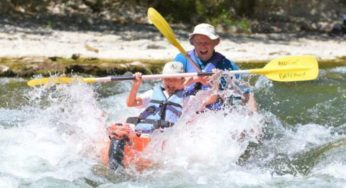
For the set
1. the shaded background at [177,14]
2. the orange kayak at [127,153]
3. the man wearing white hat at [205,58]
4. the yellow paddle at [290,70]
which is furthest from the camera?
the shaded background at [177,14]

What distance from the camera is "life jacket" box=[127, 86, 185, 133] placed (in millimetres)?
5738

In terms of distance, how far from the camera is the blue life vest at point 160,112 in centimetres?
574

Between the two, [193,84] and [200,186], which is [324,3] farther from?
[200,186]

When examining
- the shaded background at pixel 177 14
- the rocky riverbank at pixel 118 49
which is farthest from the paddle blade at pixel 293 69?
the shaded background at pixel 177 14

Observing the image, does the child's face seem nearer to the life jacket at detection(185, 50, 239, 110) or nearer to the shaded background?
the life jacket at detection(185, 50, 239, 110)

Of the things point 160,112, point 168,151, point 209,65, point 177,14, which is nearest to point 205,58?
point 209,65

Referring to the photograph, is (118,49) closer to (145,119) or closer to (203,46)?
(203,46)

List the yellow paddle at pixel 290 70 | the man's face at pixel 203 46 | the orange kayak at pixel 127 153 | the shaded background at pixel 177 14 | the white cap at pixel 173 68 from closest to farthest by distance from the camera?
the orange kayak at pixel 127 153, the white cap at pixel 173 68, the man's face at pixel 203 46, the yellow paddle at pixel 290 70, the shaded background at pixel 177 14

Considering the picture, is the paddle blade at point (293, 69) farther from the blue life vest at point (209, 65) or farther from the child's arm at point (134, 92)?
the child's arm at point (134, 92)

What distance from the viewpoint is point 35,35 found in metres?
12.2

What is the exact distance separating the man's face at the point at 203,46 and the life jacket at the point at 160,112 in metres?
0.69

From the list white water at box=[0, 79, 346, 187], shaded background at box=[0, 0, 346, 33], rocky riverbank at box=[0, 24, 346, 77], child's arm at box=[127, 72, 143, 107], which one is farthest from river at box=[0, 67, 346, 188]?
shaded background at box=[0, 0, 346, 33]

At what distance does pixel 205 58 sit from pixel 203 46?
15 cm

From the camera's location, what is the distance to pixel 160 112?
5.81 meters
